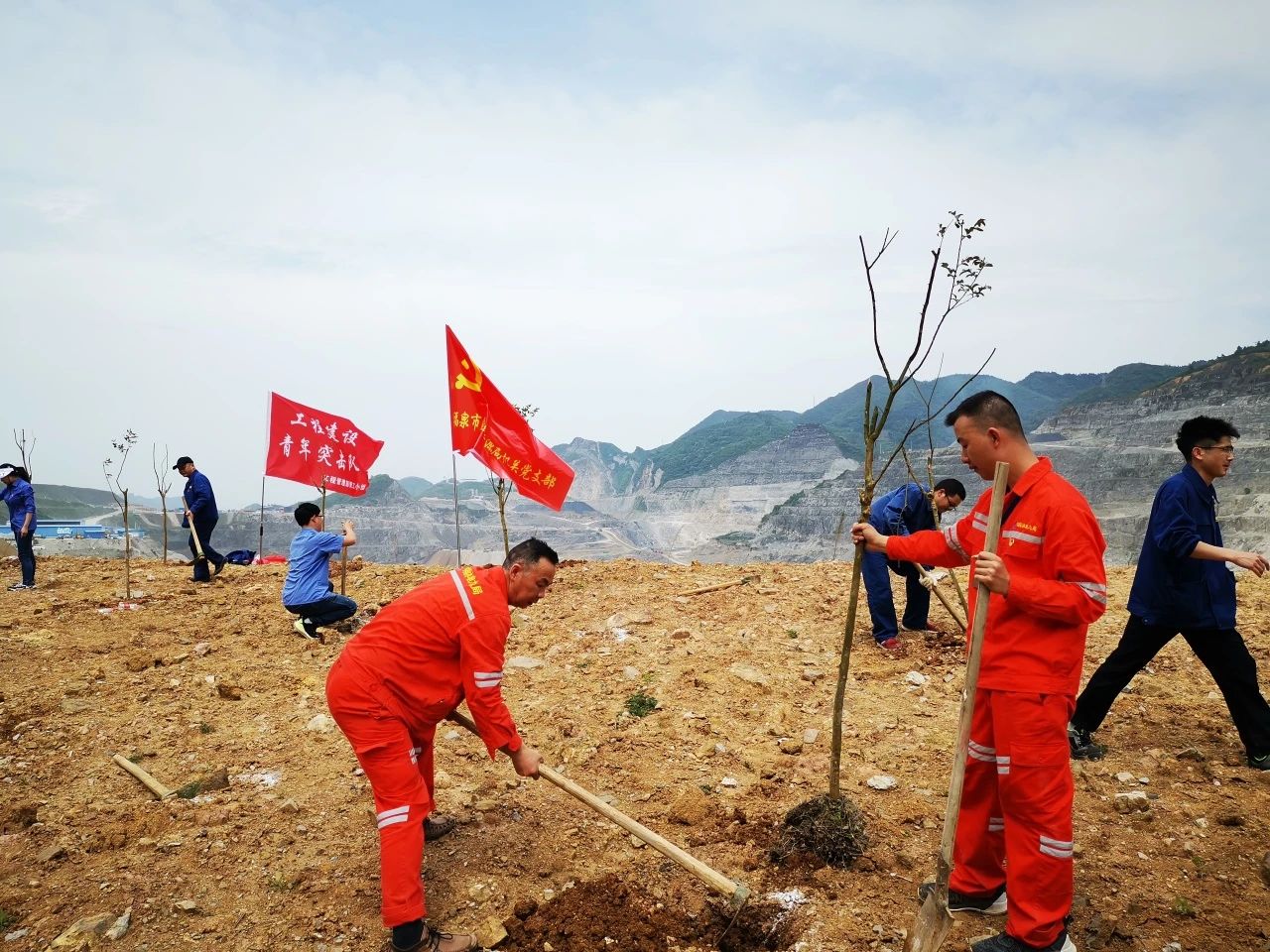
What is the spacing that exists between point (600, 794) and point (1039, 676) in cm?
268

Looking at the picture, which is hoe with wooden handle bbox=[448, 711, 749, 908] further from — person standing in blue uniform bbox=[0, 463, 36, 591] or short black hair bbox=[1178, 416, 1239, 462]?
person standing in blue uniform bbox=[0, 463, 36, 591]

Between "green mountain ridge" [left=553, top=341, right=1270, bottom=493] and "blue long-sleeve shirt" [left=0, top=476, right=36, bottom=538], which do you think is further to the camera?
"green mountain ridge" [left=553, top=341, right=1270, bottom=493]

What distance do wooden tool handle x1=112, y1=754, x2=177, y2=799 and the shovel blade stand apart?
4176 mm

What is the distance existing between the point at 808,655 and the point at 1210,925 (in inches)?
150

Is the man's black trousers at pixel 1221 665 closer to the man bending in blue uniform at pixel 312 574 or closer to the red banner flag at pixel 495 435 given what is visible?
the red banner flag at pixel 495 435

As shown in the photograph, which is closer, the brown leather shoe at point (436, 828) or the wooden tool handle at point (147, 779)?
the brown leather shoe at point (436, 828)

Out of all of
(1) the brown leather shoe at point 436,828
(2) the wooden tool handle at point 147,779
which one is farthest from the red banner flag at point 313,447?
(1) the brown leather shoe at point 436,828

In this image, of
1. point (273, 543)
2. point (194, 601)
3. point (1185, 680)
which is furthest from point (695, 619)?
point (273, 543)

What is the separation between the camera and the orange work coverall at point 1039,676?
8.89ft

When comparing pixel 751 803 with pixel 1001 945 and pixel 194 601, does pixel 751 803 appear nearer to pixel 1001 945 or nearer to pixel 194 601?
pixel 1001 945

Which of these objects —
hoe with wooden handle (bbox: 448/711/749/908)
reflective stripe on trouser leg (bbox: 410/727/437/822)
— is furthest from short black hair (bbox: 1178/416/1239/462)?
reflective stripe on trouser leg (bbox: 410/727/437/822)

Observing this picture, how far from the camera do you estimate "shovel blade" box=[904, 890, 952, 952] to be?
2.75 meters

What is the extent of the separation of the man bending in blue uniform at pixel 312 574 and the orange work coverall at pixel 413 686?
176 inches

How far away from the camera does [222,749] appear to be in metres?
5.08
